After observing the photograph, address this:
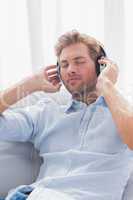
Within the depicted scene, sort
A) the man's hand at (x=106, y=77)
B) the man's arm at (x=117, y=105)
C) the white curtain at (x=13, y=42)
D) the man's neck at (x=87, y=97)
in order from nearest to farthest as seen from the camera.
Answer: the man's arm at (x=117, y=105) → the man's hand at (x=106, y=77) → the man's neck at (x=87, y=97) → the white curtain at (x=13, y=42)

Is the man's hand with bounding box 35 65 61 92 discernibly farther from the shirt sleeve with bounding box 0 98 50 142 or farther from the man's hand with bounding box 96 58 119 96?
the man's hand with bounding box 96 58 119 96

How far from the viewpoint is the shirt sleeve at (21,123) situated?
146 cm

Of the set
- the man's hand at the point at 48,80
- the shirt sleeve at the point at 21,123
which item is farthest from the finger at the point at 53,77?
the shirt sleeve at the point at 21,123

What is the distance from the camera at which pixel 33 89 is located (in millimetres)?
1539

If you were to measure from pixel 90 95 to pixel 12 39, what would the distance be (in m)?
0.61

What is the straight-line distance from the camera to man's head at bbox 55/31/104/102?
1.47 m

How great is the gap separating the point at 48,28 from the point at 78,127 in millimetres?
708

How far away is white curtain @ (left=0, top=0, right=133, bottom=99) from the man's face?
0.47m

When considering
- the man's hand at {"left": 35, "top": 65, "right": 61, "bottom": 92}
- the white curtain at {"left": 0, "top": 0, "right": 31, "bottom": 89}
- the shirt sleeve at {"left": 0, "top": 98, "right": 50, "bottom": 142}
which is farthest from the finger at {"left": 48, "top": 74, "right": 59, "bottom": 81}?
the white curtain at {"left": 0, "top": 0, "right": 31, "bottom": 89}

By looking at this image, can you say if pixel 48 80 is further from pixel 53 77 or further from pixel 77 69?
pixel 77 69

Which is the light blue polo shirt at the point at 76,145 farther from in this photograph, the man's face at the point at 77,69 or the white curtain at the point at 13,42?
the white curtain at the point at 13,42

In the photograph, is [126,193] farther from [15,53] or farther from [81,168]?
[15,53]

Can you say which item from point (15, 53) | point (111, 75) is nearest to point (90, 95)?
point (111, 75)

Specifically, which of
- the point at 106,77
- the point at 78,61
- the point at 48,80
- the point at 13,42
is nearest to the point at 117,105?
the point at 106,77
